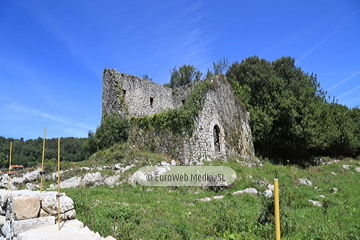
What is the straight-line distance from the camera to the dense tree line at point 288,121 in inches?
901

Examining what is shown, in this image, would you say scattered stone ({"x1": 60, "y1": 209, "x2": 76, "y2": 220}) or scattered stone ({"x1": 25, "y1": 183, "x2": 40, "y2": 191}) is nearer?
scattered stone ({"x1": 60, "y1": 209, "x2": 76, "y2": 220})

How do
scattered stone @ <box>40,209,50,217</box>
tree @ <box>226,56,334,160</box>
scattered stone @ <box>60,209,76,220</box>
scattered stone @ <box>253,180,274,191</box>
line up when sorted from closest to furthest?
scattered stone @ <box>40,209,50,217</box> → scattered stone @ <box>60,209,76,220</box> → scattered stone @ <box>253,180,274,191</box> → tree @ <box>226,56,334,160</box>

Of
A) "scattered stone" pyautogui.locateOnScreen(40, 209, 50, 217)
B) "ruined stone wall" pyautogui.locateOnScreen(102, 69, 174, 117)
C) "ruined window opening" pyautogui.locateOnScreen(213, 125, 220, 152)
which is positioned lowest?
"scattered stone" pyautogui.locateOnScreen(40, 209, 50, 217)

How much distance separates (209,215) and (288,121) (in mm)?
19455

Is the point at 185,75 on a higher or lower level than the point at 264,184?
higher

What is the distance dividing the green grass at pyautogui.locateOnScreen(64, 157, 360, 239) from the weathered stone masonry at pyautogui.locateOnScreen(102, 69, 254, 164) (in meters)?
4.33

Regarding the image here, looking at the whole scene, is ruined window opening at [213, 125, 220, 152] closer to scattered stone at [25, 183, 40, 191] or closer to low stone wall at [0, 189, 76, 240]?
scattered stone at [25, 183, 40, 191]

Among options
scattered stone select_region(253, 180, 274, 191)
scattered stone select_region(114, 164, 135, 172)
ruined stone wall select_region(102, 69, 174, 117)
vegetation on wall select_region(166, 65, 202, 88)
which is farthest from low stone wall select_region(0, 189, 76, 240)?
vegetation on wall select_region(166, 65, 202, 88)

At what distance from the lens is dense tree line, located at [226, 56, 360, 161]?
901 inches

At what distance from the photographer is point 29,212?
5020 millimetres

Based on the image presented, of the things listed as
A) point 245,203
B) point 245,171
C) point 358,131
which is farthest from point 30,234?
point 358,131

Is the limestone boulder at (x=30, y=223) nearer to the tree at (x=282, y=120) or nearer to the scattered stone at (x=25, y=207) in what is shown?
the scattered stone at (x=25, y=207)

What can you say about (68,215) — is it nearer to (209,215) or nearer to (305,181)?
(209,215)

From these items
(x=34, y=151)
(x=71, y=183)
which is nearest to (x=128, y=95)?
(x=71, y=183)
